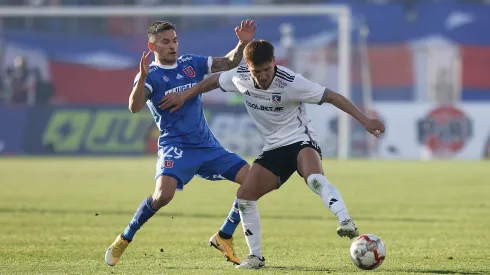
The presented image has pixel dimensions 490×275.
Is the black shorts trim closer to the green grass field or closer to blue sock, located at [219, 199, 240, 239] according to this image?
blue sock, located at [219, 199, 240, 239]

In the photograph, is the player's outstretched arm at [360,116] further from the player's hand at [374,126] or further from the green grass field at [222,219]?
the green grass field at [222,219]

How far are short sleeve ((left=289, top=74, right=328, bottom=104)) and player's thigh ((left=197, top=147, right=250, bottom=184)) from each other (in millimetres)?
1246

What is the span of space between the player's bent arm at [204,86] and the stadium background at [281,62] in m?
24.7

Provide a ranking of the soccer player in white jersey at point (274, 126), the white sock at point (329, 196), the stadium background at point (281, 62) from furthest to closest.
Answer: the stadium background at point (281, 62) < the soccer player in white jersey at point (274, 126) < the white sock at point (329, 196)

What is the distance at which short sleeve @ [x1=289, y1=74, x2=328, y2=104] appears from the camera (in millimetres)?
9742

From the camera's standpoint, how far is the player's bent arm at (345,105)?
9492mm

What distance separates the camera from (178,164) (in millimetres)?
10680

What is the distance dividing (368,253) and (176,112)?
2.56m

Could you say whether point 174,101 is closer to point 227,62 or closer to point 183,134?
point 183,134

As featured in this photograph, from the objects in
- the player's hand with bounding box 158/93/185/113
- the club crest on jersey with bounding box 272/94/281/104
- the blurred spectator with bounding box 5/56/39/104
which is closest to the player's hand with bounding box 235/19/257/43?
the player's hand with bounding box 158/93/185/113

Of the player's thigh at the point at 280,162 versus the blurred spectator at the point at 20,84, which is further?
the blurred spectator at the point at 20,84

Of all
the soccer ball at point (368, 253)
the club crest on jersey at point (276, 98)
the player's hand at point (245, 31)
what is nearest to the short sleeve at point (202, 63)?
the player's hand at point (245, 31)

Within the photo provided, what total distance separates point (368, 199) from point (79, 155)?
1873cm

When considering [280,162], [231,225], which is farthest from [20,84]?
[280,162]
